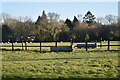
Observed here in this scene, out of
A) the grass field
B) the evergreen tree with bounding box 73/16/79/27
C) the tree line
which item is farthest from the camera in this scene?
the evergreen tree with bounding box 73/16/79/27

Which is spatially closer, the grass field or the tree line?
the grass field

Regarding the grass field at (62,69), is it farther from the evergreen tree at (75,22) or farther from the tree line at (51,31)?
the evergreen tree at (75,22)

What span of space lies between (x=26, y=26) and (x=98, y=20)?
22.2m

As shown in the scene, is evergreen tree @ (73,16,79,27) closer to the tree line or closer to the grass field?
the tree line

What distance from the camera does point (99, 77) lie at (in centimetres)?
564

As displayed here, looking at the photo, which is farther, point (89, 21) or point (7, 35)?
point (89, 21)

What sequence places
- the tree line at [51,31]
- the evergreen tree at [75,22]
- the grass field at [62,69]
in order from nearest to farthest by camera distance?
the grass field at [62,69] → the tree line at [51,31] → the evergreen tree at [75,22]

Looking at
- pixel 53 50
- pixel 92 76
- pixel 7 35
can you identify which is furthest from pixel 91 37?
pixel 92 76

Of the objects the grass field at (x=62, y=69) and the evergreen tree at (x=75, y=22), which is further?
the evergreen tree at (x=75, y=22)

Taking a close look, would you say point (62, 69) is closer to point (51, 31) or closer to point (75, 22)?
point (51, 31)

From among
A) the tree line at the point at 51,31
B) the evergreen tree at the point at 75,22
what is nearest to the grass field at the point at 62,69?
the tree line at the point at 51,31

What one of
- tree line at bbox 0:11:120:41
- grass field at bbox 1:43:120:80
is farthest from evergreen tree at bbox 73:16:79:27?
grass field at bbox 1:43:120:80

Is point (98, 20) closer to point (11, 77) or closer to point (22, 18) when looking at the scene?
point (22, 18)

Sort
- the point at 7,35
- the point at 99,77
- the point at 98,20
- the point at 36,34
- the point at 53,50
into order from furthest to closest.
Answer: the point at 98,20, the point at 7,35, the point at 36,34, the point at 53,50, the point at 99,77
